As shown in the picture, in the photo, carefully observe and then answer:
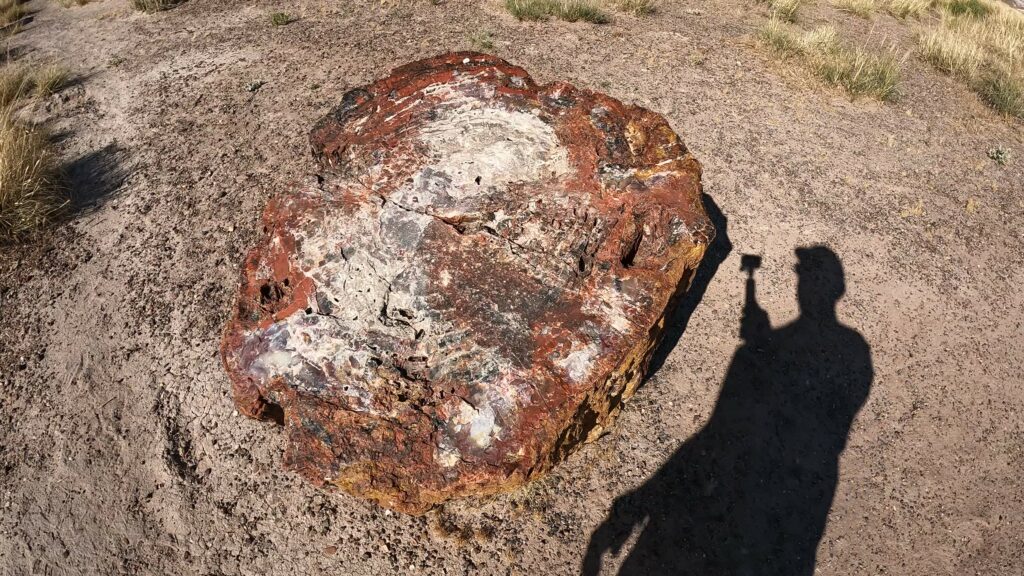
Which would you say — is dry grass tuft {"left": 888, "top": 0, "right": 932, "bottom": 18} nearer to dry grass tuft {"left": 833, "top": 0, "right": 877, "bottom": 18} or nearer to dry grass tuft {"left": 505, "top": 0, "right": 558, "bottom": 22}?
dry grass tuft {"left": 833, "top": 0, "right": 877, "bottom": 18}

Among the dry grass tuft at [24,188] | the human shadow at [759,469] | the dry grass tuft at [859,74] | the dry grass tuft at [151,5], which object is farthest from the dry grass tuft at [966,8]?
the dry grass tuft at [24,188]

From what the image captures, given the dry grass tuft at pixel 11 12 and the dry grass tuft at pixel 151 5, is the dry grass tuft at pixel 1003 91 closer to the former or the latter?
the dry grass tuft at pixel 151 5

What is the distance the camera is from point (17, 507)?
2900 millimetres

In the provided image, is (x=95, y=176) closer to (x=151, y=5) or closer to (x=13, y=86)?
(x=13, y=86)

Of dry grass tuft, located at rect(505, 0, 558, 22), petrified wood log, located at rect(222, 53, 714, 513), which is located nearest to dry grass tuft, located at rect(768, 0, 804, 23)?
dry grass tuft, located at rect(505, 0, 558, 22)

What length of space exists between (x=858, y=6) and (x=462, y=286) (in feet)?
27.9

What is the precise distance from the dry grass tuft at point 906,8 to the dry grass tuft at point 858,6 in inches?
14.7

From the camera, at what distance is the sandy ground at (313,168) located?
2828mm

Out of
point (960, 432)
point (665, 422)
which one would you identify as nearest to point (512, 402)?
point (665, 422)

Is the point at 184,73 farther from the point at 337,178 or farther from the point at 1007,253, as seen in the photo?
the point at 1007,253

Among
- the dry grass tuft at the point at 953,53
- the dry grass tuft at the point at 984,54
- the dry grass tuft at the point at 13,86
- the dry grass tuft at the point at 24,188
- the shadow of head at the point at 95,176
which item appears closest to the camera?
the dry grass tuft at the point at 24,188

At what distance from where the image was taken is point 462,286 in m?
2.53

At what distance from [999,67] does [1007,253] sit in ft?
12.5

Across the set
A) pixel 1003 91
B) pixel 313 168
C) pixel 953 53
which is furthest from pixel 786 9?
pixel 313 168
